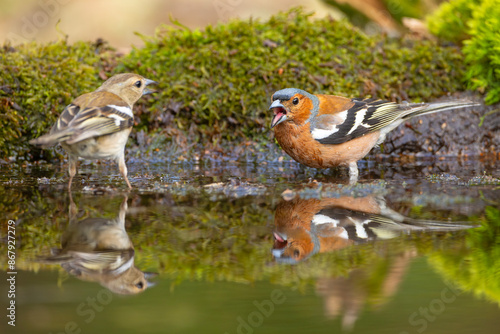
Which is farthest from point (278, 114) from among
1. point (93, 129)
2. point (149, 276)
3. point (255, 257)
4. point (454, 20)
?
point (454, 20)

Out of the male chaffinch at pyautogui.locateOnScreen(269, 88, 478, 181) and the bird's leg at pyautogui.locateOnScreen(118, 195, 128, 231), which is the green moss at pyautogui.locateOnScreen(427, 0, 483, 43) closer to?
the male chaffinch at pyautogui.locateOnScreen(269, 88, 478, 181)

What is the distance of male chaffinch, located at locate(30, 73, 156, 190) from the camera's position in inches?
212

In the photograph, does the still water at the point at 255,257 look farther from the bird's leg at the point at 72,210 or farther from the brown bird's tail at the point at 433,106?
the brown bird's tail at the point at 433,106

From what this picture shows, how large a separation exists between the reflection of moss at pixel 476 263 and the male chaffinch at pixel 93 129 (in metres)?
3.36

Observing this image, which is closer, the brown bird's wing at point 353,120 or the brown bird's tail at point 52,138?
the brown bird's tail at point 52,138

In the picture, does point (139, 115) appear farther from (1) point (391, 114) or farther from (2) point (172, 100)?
(1) point (391, 114)

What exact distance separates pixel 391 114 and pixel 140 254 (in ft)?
13.8

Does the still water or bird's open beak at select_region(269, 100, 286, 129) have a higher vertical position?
bird's open beak at select_region(269, 100, 286, 129)

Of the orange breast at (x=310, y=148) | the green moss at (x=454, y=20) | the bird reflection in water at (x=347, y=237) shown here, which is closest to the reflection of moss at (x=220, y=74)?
the green moss at (x=454, y=20)

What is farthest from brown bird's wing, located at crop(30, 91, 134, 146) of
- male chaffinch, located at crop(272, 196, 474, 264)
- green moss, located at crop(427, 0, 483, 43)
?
green moss, located at crop(427, 0, 483, 43)

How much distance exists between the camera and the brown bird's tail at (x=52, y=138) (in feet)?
16.5

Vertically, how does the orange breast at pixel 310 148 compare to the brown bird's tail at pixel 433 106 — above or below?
below

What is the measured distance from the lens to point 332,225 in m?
4.12

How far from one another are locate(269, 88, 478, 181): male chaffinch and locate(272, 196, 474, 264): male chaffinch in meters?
1.57
